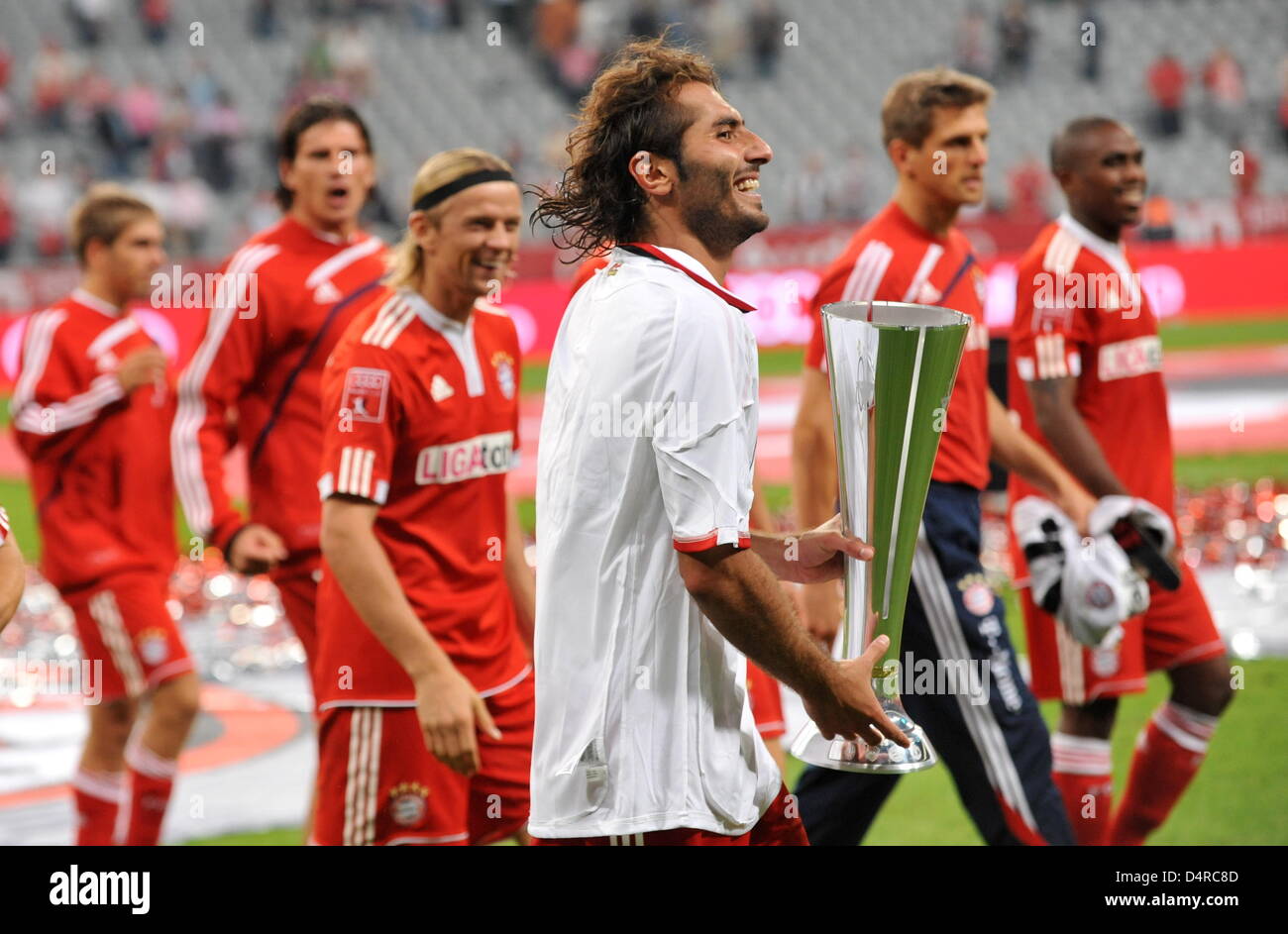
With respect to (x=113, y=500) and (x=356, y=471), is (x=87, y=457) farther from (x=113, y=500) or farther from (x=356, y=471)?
(x=356, y=471)

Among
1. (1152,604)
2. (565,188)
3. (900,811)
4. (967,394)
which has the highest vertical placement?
(565,188)

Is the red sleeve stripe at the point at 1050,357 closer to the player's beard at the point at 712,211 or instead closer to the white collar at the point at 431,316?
the white collar at the point at 431,316

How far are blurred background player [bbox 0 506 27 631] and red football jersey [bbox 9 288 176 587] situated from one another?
280 centimetres

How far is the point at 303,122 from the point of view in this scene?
18.5 ft

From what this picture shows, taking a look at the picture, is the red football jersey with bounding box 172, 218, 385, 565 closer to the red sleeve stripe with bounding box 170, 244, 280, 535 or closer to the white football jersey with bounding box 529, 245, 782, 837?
the red sleeve stripe with bounding box 170, 244, 280, 535

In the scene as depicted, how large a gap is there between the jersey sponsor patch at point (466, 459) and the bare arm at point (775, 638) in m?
1.59


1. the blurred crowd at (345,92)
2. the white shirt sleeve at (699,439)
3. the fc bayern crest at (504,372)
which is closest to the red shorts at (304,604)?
the fc bayern crest at (504,372)

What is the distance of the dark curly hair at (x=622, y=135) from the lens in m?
3.23

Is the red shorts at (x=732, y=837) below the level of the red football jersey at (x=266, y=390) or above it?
below

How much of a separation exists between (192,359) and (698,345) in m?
2.86

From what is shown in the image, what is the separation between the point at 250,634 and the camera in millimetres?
9820

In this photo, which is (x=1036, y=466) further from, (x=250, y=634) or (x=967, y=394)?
(x=250, y=634)

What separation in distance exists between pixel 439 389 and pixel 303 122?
1654 millimetres
